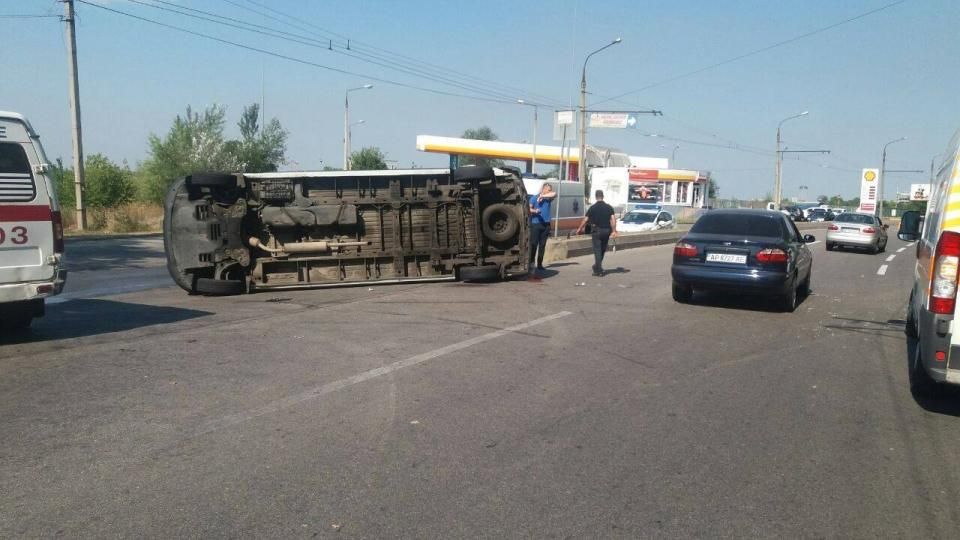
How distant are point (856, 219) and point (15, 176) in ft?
87.1

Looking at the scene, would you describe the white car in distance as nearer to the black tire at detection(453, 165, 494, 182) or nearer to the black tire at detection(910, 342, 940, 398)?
the black tire at detection(453, 165, 494, 182)

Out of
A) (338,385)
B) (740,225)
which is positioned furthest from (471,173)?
(338,385)

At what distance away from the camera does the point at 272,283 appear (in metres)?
12.3

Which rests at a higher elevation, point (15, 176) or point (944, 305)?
A: point (15, 176)

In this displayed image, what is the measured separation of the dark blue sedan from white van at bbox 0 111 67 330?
8.20 metres

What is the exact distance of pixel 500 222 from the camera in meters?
13.6

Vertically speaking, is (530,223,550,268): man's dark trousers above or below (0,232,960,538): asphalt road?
above

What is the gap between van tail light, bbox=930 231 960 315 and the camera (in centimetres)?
545

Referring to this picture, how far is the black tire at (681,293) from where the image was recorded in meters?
11.5

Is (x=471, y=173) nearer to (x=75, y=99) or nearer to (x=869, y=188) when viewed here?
(x=75, y=99)

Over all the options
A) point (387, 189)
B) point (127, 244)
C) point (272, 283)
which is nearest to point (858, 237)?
point (387, 189)

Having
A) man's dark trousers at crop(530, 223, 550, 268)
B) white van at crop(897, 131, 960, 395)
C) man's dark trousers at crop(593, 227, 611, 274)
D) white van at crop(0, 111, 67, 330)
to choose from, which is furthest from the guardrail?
white van at crop(0, 111, 67, 330)

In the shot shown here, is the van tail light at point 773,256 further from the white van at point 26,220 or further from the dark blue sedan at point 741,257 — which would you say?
the white van at point 26,220

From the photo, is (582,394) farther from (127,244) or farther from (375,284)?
(127,244)
